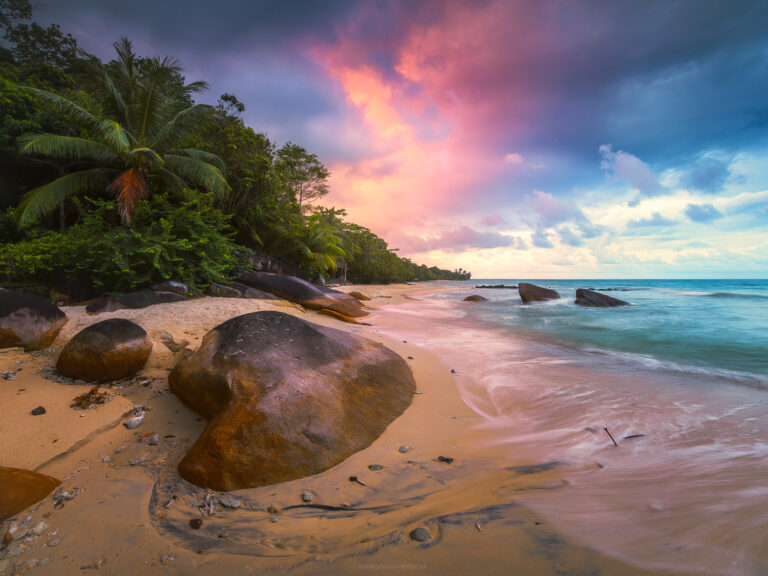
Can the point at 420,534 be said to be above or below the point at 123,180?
below

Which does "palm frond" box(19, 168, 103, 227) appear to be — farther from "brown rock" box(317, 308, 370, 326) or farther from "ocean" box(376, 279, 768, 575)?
"ocean" box(376, 279, 768, 575)

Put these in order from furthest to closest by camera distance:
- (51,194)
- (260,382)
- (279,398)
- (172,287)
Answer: (51,194) < (172,287) < (260,382) < (279,398)

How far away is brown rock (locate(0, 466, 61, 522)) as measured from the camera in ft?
5.34

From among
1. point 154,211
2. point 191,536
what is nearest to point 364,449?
point 191,536

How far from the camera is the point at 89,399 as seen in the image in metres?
2.89

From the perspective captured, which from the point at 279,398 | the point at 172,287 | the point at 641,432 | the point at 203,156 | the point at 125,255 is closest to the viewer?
the point at 279,398

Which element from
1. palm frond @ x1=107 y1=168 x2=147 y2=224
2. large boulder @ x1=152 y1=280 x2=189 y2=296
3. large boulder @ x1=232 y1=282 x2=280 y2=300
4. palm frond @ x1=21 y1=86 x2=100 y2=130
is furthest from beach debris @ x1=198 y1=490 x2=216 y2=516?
palm frond @ x1=21 y1=86 x2=100 y2=130

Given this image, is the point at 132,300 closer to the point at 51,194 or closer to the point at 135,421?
the point at 135,421

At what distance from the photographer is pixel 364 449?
97.6 inches

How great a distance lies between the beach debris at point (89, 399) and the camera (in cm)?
280

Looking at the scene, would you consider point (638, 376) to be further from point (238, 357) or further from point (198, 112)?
point (198, 112)

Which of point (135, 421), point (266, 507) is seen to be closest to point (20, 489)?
point (135, 421)

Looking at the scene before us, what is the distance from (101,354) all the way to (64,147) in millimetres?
11957

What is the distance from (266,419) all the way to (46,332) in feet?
14.5
